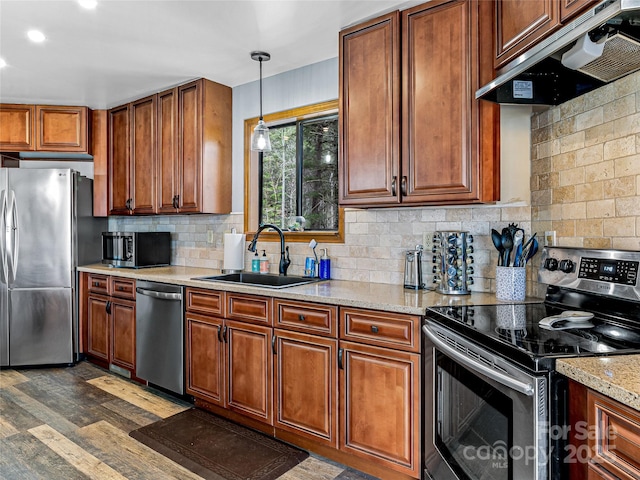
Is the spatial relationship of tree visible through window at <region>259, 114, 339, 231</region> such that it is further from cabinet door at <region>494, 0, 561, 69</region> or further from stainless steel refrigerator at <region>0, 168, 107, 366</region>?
stainless steel refrigerator at <region>0, 168, 107, 366</region>

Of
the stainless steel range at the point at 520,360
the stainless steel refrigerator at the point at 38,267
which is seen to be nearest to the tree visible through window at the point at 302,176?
the stainless steel range at the point at 520,360

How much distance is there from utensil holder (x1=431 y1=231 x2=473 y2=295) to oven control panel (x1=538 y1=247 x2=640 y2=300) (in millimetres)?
375

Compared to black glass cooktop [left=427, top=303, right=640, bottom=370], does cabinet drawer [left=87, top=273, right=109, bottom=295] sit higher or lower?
lower

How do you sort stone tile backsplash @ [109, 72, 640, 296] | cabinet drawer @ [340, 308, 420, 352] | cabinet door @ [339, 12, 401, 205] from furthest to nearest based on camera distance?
1. cabinet door @ [339, 12, 401, 205]
2. cabinet drawer @ [340, 308, 420, 352]
3. stone tile backsplash @ [109, 72, 640, 296]

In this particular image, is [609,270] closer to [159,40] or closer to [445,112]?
[445,112]

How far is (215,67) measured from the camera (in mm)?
3111

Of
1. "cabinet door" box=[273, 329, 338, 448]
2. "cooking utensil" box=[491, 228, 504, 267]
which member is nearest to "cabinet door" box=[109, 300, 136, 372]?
"cabinet door" box=[273, 329, 338, 448]

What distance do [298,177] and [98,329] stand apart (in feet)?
7.22

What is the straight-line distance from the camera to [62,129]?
13.2 feet

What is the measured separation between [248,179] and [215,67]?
0.87 meters

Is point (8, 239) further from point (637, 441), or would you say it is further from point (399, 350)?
point (637, 441)

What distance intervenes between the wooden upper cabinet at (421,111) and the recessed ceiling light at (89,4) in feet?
4.40

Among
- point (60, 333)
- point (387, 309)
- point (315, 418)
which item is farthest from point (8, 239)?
point (387, 309)

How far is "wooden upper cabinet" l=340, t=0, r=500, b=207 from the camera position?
2.00 m
